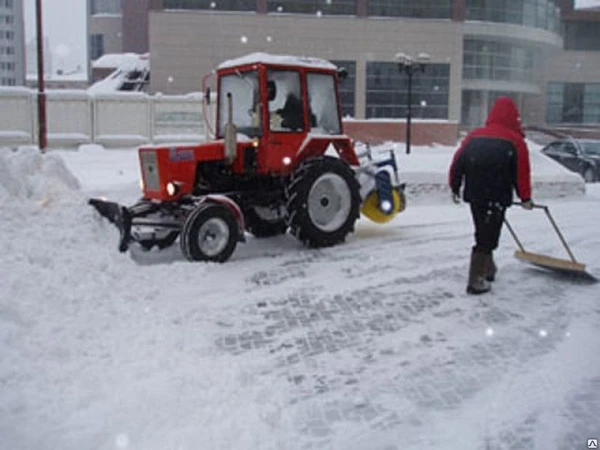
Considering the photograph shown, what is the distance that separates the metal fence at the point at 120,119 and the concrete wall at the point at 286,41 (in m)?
13.5

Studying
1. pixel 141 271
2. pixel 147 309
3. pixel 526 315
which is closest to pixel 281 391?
pixel 147 309

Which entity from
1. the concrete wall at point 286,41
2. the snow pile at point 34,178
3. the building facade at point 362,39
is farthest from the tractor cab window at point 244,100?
the concrete wall at point 286,41

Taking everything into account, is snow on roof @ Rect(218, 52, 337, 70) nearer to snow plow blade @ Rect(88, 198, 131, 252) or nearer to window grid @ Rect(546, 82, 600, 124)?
snow plow blade @ Rect(88, 198, 131, 252)

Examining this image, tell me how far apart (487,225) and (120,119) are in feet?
61.4

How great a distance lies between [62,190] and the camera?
350 inches

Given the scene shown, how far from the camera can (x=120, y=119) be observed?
78.0 feet

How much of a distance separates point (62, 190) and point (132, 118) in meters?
15.4

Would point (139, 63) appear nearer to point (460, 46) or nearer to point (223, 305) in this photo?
point (460, 46)

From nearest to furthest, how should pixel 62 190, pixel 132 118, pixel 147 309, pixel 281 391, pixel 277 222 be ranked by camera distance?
pixel 281 391, pixel 147 309, pixel 62 190, pixel 277 222, pixel 132 118

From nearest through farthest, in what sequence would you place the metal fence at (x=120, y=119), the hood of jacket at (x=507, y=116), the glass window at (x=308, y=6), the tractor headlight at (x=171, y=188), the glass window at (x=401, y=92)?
1. the hood of jacket at (x=507, y=116)
2. the tractor headlight at (x=171, y=188)
3. the metal fence at (x=120, y=119)
4. the glass window at (x=308, y=6)
5. the glass window at (x=401, y=92)

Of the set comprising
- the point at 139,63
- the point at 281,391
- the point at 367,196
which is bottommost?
the point at 281,391

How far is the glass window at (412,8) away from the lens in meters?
38.5

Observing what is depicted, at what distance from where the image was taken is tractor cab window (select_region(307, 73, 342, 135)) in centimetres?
960

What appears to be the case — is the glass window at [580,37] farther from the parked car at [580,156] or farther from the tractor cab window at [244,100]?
the tractor cab window at [244,100]
